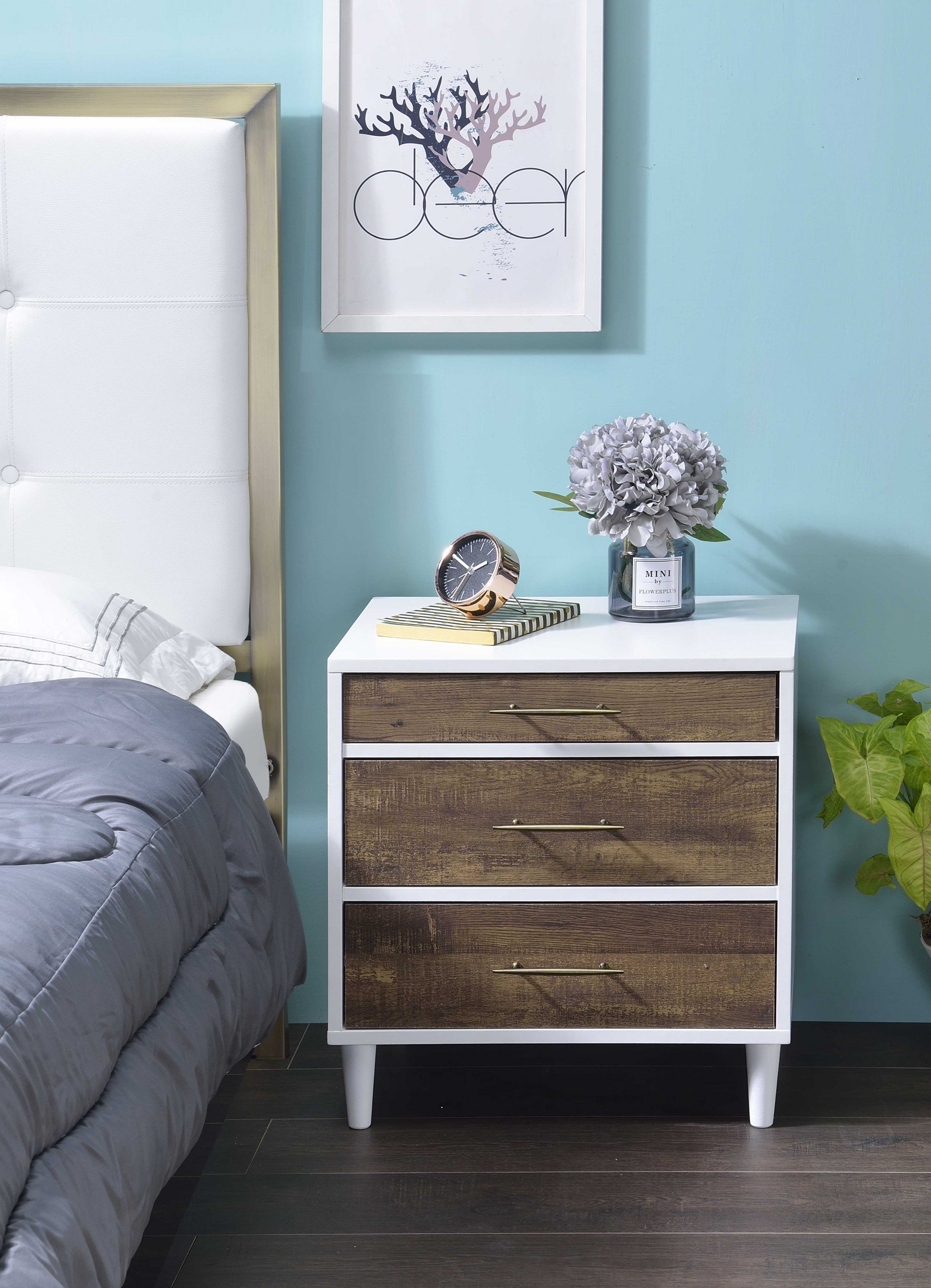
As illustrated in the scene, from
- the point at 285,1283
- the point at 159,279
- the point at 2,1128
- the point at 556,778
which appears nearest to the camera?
the point at 2,1128

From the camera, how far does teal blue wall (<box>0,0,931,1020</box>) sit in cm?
180

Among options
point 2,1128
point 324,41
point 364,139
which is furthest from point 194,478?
point 2,1128

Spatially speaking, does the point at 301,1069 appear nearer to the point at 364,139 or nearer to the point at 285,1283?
the point at 285,1283

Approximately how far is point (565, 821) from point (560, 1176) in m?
0.45

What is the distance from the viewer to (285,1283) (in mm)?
1290

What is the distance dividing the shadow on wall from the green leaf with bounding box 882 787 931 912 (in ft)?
2.66

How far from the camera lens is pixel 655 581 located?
1662mm

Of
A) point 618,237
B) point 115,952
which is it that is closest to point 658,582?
point 618,237

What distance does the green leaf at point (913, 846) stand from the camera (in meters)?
1.67

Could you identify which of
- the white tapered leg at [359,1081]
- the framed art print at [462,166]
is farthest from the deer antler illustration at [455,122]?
the white tapered leg at [359,1081]

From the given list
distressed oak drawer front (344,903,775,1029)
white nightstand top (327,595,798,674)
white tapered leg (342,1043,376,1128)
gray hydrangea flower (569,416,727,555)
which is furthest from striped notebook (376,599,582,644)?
white tapered leg (342,1043,376,1128)

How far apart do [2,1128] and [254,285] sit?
1.35m

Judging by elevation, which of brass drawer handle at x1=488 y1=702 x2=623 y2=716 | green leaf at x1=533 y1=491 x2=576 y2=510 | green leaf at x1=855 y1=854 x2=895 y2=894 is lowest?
green leaf at x1=855 y1=854 x2=895 y2=894

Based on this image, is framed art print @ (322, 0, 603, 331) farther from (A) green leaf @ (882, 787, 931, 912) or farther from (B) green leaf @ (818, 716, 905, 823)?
(A) green leaf @ (882, 787, 931, 912)
